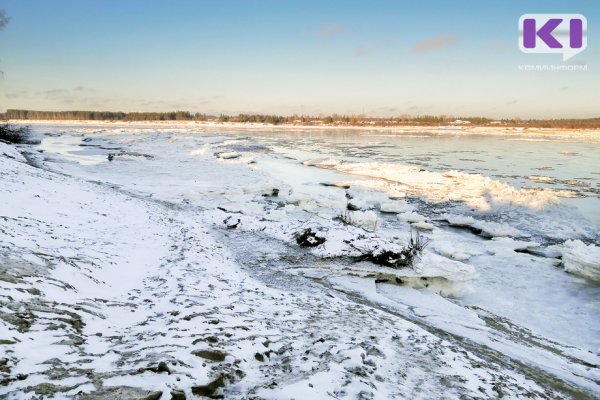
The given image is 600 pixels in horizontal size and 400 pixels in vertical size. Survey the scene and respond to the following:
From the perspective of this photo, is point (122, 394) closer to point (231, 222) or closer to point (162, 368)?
point (162, 368)

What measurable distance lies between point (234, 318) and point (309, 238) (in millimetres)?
5223

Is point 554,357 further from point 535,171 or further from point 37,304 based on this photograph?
point 535,171

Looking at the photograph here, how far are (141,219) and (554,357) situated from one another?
10.8 meters

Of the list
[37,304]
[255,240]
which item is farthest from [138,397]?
[255,240]

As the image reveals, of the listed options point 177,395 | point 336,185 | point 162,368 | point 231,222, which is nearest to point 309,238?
point 231,222

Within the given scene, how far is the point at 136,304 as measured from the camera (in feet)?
19.0

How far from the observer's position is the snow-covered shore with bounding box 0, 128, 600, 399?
359cm

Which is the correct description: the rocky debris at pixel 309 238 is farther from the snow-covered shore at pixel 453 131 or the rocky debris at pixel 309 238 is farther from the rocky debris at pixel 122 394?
the snow-covered shore at pixel 453 131

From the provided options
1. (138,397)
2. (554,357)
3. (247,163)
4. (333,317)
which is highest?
(247,163)

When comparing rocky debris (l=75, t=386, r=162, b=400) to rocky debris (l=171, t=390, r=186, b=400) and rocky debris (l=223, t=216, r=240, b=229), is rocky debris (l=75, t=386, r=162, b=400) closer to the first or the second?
rocky debris (l=171, t=390, r=186, b=400)

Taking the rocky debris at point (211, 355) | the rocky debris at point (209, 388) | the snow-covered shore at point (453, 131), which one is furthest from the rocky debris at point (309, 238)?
the snow-covered shore at point (453, 131)

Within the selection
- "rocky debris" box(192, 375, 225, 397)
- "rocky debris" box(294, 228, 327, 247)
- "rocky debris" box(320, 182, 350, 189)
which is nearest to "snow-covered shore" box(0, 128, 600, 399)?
"rocky debris" box(192, 375, 225, 397)

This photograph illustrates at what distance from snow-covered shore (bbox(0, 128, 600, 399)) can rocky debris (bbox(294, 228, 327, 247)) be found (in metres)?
0.17

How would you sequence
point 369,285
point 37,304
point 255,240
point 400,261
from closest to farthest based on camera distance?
point 37,304, point 369,285, point 400,261, point 255,240
